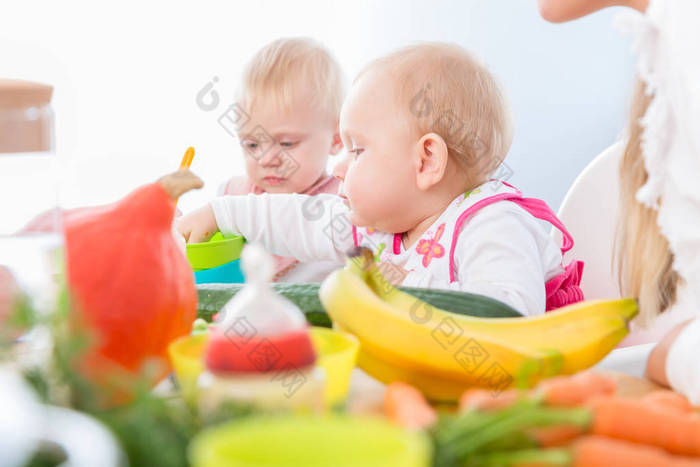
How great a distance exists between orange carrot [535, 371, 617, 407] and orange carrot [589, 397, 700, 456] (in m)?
0.02

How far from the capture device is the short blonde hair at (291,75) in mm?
1569

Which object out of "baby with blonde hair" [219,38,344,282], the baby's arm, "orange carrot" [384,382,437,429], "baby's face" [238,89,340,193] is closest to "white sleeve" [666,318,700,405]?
the baby's arm

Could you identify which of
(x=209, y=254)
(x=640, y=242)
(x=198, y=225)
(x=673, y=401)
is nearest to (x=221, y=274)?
(x=209, y=254)

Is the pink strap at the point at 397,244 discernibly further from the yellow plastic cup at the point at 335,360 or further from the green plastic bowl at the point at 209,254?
the yellow plastic cup at the point at 335,360

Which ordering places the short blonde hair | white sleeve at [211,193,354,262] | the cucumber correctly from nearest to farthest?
the cucumber
white sleeve at [211,193,354,262]
the short blonde hair

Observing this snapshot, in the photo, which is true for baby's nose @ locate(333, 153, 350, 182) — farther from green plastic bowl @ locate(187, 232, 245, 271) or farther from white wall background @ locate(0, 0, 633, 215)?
white wall background @ locate(0, 0, 633, 215)

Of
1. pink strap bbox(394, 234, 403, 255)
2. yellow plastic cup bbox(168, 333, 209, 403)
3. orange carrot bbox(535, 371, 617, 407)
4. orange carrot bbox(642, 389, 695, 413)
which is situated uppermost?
orange carrot bbox(535, 371, 617, 407)

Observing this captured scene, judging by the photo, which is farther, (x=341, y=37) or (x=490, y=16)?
(x=341, y=37)

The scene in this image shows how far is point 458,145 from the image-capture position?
3.65 ft

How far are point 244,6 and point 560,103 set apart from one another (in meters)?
1.01

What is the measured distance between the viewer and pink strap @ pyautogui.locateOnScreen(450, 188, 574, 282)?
105 centimetres

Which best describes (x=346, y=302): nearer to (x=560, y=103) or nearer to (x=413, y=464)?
(x=413, y=464)

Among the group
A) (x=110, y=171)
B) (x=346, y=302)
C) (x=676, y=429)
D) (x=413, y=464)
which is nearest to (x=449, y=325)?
(x=346, y=302)

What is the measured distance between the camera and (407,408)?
43cm
